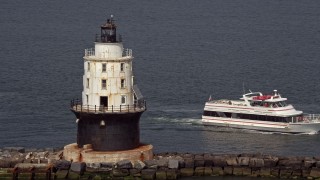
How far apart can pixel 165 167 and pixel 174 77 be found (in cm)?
5305

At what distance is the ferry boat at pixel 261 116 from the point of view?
88812 mm

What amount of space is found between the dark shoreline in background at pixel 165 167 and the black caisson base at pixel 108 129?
134 cm

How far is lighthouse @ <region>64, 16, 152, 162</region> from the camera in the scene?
6431 centimetres

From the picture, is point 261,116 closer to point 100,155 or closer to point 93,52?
point 93,52

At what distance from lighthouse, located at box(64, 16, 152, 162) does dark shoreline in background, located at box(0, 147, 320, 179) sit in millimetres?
1054

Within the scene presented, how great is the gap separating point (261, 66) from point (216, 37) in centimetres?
4730

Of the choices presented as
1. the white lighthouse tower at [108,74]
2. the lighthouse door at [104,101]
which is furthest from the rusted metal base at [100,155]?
the white lighthouse tower at [108,74]

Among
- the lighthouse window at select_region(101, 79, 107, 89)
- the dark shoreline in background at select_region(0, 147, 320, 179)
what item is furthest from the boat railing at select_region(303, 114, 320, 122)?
the lighthouse window at select_region(101, 79, 107, 89)

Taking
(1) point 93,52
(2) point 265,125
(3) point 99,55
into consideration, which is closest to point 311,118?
(2) point 265,125

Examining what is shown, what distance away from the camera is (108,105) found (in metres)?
64.6

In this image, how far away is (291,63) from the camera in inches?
5197

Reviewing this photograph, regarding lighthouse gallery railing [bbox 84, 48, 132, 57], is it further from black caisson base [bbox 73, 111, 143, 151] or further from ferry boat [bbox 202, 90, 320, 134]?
ferry boat [bbox 202, 90, 320, 134]

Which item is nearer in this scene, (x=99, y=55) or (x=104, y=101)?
(x=99, y=55)

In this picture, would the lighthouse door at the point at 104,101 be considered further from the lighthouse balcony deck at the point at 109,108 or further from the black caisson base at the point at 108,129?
the black caisson base at the point at 108,129
